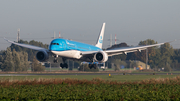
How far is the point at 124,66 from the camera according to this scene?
104438 mm

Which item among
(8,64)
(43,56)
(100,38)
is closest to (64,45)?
(43,56)

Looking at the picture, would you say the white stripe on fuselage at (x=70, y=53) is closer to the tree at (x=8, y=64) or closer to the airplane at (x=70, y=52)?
the airplane at (x=70, y=52)

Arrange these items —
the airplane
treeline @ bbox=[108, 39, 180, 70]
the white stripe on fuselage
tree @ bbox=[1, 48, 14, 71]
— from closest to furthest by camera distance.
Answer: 1. the airplane
2. the white stripe on fuselage
3. tree @ bbox=[1, 48, 14, 71]
4. treeline @ bbox=[108, 39, 180, 70]

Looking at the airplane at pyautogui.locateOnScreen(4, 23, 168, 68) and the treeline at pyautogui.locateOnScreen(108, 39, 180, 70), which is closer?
the airplane at pyautogui.locateOnScreen(4, 23, 168, 68)

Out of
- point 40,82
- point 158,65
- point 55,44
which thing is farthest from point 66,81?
point 158,65

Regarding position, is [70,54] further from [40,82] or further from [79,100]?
[79,100]

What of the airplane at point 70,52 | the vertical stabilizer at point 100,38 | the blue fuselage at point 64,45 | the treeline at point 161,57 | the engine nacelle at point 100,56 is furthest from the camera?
the treeline at point 161,57

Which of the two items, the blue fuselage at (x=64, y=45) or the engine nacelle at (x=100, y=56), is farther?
the engine nacelle at (x=100, y=56)

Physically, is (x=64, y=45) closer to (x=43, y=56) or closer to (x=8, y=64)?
(x=43, y=56)

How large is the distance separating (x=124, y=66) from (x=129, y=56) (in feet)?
209

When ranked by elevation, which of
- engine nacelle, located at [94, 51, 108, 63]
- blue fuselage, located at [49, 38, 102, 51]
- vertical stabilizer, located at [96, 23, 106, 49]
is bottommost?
engine nacelle, located at [94, 51, 108, 63]

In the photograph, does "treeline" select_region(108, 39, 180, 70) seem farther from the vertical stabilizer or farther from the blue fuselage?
the blue fuselage

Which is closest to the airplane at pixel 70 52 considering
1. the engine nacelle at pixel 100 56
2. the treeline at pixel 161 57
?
the engine nacelle at pixel 100 56

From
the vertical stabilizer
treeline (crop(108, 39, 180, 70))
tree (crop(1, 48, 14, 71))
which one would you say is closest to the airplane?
the vertical stabilizer
